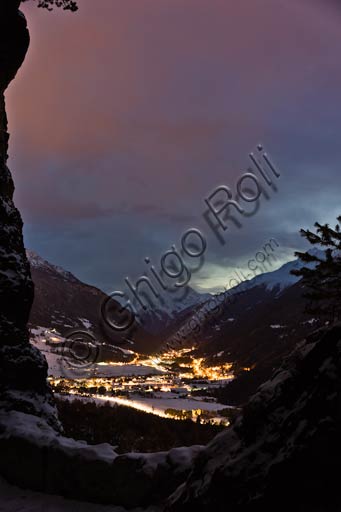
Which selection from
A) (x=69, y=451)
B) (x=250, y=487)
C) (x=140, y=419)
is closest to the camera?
(x=250, y=487)

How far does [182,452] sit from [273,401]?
12.8 feet

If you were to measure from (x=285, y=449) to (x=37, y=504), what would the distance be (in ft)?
24.7

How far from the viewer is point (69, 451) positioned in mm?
10414

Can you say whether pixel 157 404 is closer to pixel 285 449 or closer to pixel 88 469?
pixel 88 469

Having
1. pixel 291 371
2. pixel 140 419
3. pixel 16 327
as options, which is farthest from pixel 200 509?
pixel 140 419

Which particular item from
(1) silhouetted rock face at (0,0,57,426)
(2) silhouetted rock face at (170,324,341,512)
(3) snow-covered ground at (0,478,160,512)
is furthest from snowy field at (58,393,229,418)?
(2) silhouetted rock face at (170,324,341,512)

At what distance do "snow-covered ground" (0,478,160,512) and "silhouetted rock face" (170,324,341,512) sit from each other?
3.92 meters

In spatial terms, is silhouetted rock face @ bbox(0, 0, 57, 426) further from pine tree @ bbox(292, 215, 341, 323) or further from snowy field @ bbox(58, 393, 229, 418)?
snowy field @ bbox(58, 393, 229, 418)

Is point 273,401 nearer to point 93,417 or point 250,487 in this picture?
point 250,487

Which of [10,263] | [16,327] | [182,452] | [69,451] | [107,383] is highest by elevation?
[107,383]

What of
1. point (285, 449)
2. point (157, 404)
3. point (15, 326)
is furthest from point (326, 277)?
point (157, 404)

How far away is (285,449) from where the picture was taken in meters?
5.43

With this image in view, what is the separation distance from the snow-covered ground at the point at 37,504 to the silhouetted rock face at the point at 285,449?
12.9ft

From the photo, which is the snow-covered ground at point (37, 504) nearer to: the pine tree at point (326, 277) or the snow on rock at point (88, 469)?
the snow on rock at point (88, 469)
